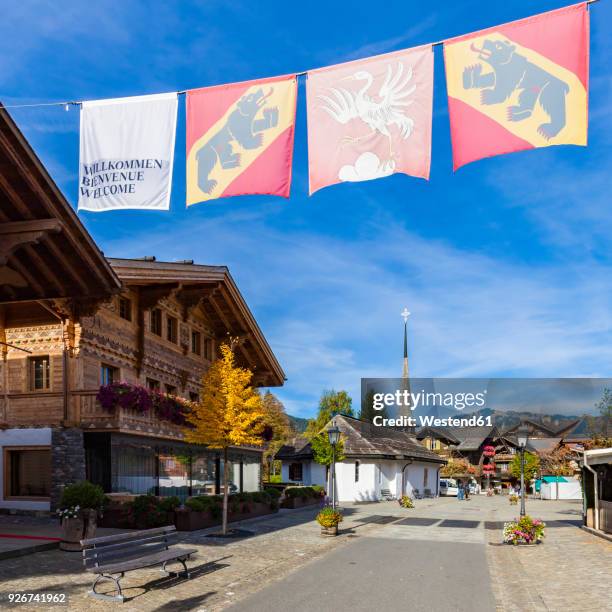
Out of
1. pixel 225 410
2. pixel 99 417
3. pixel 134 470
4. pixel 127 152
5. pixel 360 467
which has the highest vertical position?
pixel 127 152

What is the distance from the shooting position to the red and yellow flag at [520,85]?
384 inches

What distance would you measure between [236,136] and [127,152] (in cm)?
195

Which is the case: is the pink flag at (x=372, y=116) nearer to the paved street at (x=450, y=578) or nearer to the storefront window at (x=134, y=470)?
the paved street at (x=450, y=578)

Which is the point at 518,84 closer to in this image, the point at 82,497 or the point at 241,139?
the point at 241,139

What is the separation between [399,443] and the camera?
180 feet

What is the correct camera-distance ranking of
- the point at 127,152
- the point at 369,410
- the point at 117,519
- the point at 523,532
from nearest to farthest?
the point at 127,152
the point at 523,532
the point at 117,519
the point at 369,410

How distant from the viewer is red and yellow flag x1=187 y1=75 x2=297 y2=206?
11.1m

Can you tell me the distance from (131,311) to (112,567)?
14.8 metres

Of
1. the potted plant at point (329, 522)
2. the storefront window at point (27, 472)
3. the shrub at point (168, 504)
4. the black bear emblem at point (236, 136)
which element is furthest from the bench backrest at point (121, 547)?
the storefront window at point (27, 472)

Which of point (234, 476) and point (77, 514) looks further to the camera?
point (234, 476)

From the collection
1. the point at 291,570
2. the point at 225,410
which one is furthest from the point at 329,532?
the point at 291,570

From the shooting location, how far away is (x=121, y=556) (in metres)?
12.1

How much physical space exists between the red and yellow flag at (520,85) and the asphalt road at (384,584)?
686 cm

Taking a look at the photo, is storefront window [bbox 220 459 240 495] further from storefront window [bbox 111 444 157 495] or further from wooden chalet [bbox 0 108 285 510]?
storefront window [bbox 111 444 157 495]
